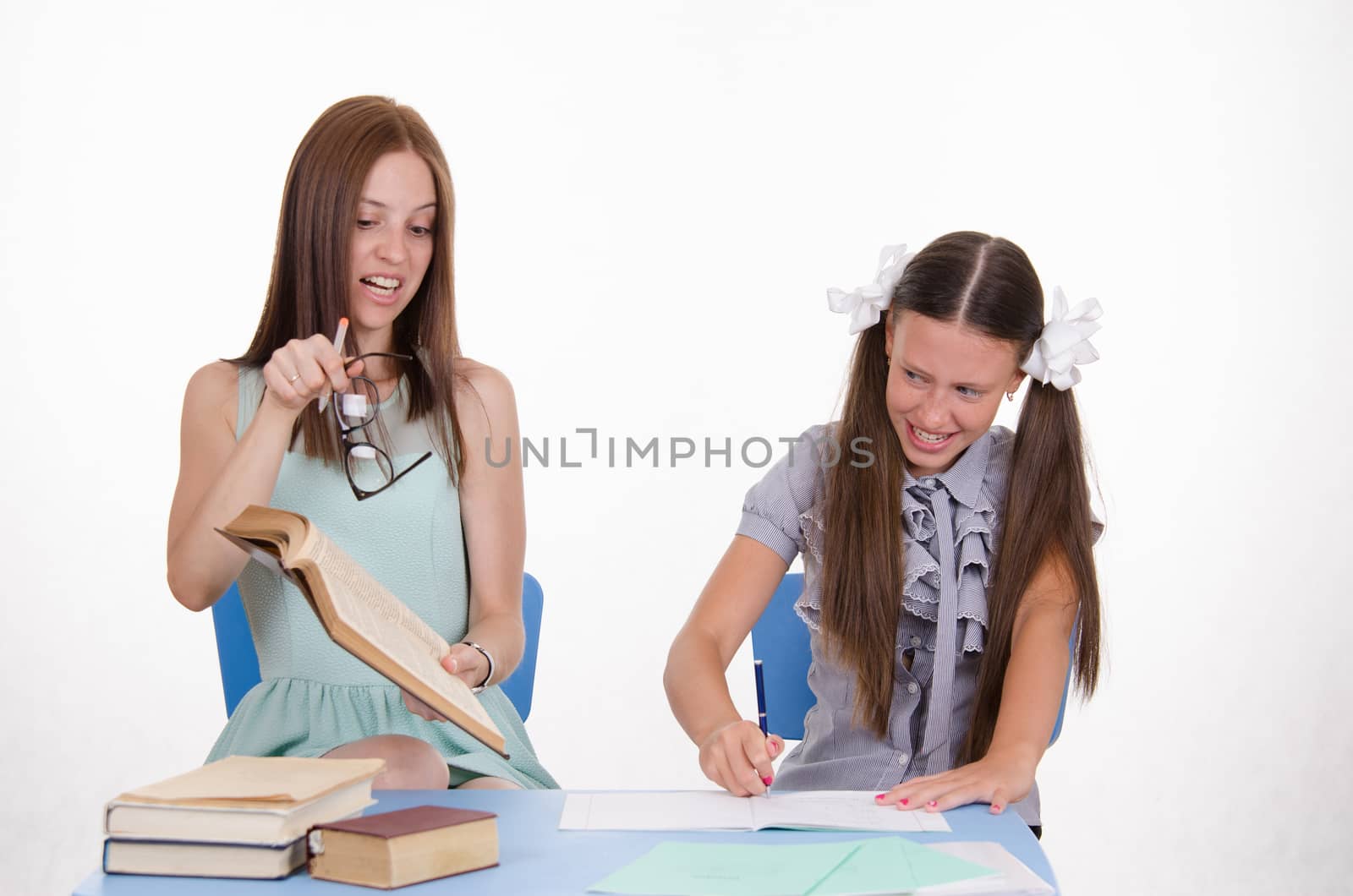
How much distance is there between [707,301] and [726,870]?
251cm

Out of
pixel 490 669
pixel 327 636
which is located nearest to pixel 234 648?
pixel 327 636

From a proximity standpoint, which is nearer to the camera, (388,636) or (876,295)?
(388,636)

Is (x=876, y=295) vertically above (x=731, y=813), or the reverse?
(x=876, y=295)

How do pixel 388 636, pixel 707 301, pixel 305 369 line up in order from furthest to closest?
1. pixel 707 301
2. pixel 305 369
3. pixel 388 636

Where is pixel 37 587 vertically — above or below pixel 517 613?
below

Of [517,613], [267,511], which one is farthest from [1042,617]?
[267,511]

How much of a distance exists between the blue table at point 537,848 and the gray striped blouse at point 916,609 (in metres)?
0.48

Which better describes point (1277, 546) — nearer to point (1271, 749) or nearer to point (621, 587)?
point (1271, 749)

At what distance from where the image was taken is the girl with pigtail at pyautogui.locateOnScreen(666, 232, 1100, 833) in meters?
1.76

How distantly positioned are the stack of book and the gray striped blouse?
92cm

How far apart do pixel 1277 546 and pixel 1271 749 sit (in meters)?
0.55

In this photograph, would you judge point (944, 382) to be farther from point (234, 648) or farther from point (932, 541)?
point (234, 648)

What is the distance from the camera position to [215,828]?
3.49ft

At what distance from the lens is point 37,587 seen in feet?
11.3
